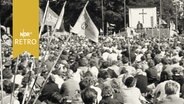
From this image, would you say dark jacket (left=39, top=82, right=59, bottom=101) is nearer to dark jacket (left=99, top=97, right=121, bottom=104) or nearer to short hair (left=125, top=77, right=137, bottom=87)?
short hair (left=125, top=77, right=137, bottom=87)

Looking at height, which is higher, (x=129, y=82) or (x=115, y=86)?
(x=129, y=82)

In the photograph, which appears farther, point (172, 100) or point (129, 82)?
point (129, 82)

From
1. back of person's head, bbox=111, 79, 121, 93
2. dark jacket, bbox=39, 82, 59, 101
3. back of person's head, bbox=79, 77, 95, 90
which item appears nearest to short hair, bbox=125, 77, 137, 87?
back of person's head, bbox=111, 79, 121, 93

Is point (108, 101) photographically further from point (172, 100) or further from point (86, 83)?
point (86, 83)

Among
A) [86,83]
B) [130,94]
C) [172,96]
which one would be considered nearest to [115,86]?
[86,83]

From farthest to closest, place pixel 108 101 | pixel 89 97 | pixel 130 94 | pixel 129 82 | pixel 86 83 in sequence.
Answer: pixel 86 83 → pixel 129 82 → pixel 130 94 → pixel 108 101 → pixel 89 97

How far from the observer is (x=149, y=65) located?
1498cm

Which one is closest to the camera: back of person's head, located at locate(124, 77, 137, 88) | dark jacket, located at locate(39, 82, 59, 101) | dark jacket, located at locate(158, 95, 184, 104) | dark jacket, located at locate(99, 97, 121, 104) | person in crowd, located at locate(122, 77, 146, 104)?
dark jacket, located at locate(158, 95, 184, 104)

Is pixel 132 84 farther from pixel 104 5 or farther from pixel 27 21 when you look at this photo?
pixel 104 5

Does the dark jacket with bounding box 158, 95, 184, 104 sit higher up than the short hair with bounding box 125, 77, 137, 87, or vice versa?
the short hair with bounding box 125, 77, 137, 87

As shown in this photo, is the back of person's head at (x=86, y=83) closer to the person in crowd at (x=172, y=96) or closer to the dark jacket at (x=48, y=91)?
the dark jacket at (x=48, y=91)

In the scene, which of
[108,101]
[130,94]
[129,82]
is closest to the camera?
[108,101]

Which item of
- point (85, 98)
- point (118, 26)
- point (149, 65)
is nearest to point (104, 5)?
point (118, 26)

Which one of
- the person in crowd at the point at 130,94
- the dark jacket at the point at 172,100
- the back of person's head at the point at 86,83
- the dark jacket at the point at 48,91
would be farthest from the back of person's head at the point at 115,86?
the dark jacket at the point at 172,100
